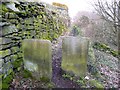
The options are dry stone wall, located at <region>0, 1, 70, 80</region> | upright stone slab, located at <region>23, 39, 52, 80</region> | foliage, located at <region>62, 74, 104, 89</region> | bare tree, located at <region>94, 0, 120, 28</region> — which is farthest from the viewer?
bare tree, located at <region>94, 0, 120, 28</region>

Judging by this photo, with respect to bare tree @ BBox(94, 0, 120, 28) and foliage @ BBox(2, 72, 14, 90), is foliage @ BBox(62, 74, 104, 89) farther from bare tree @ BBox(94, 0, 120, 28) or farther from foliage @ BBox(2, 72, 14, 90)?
bare tree @ BBox(94, 0, 120, 28)

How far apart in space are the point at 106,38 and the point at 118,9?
171 cm

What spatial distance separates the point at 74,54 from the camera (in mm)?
3633

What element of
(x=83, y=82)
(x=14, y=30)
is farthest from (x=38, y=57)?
(x=83, y=82)

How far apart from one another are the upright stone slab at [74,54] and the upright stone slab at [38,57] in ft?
1.36

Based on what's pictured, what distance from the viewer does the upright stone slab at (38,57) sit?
333 centimetres

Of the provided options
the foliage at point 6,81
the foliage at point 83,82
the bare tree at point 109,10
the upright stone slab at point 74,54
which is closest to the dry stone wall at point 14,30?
the foliage at point 6,81

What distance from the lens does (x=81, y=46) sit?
3.66 metres

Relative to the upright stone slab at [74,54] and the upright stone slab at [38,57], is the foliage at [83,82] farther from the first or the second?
the upright stone slab at [38,57]

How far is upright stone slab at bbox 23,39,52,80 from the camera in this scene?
333 centimetres

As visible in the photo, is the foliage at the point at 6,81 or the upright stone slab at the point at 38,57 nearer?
the foliage at the point at 6,81

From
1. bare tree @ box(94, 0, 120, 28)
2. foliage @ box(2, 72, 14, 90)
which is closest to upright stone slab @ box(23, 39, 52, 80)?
foliage @ box(2, 72, 14, 90)

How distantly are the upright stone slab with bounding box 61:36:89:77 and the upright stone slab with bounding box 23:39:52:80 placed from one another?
414 millimetres

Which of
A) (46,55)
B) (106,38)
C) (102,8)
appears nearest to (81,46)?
(46,55)
